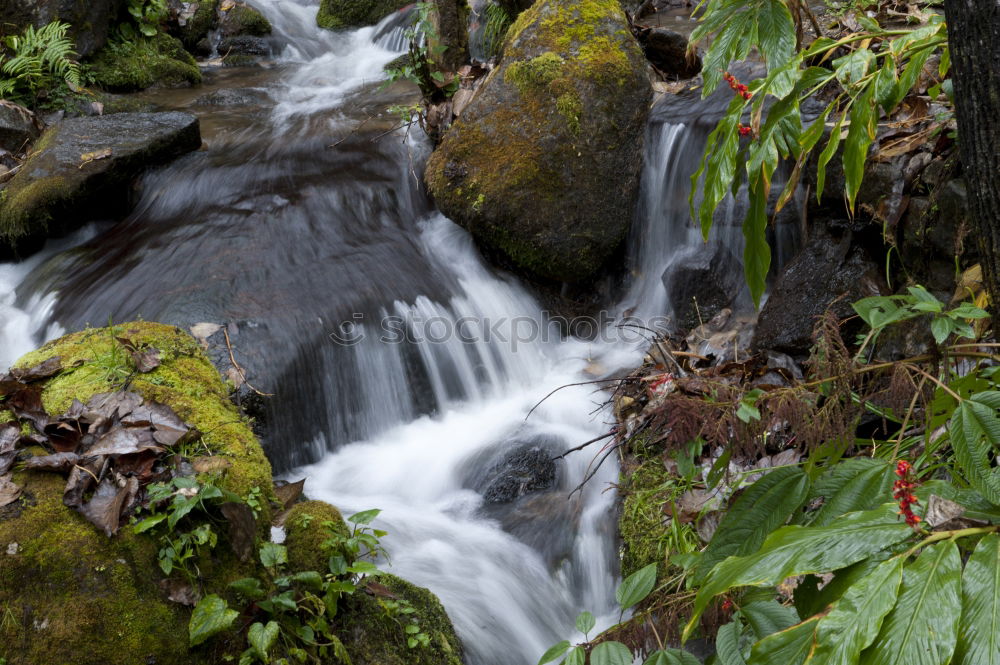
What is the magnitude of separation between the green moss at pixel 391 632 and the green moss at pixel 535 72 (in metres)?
3.87

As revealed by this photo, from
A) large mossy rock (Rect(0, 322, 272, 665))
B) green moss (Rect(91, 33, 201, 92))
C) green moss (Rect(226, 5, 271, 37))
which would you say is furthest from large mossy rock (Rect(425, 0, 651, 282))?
green moss (Rect(226, 5, 271, 37))

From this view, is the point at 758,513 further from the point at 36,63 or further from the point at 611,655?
the point at 36,63

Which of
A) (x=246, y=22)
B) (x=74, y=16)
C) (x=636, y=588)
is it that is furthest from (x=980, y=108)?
(x=246, y=22)

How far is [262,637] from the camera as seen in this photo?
203cm

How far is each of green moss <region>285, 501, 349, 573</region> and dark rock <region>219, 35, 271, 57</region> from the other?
9.30 metres

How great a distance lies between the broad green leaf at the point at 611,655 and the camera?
1716mm

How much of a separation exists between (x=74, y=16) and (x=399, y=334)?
6.52 meters

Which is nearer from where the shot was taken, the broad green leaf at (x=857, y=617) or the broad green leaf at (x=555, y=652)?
the broad green leaf at (x=857, y=617)

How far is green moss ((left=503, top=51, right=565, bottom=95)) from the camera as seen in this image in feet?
17.7

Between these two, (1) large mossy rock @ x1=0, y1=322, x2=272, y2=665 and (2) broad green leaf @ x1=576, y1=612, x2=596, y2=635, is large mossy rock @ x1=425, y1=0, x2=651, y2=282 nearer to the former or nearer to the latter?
(1) large mossy rock @ x1=0, y1=322, x2=272, y2=665

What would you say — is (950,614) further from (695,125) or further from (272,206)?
(272,206)

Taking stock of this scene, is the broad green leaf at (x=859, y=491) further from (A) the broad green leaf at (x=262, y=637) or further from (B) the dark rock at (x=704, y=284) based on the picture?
(B) the dark rock at (x=704, y=284)

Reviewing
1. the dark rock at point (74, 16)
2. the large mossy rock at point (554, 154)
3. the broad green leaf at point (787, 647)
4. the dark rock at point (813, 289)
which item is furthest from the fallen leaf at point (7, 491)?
the dark rock at point (74, 16)

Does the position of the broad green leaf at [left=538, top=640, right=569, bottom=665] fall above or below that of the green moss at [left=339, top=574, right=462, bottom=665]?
above
